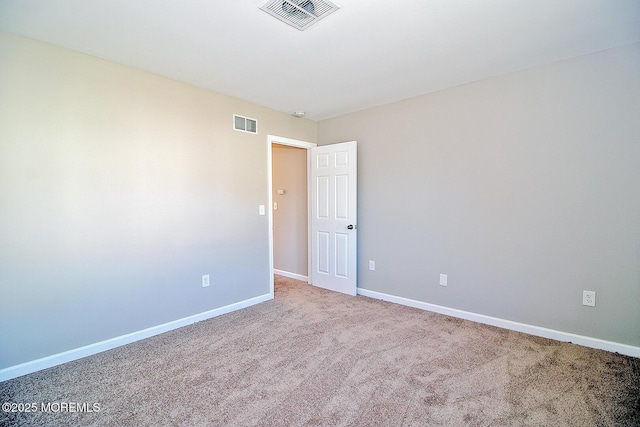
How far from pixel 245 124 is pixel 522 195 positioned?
3.03 metres

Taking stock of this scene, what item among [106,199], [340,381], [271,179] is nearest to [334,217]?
[271,179]

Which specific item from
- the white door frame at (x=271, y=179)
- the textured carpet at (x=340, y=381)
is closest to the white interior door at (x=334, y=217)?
the white door frame at (x=271, y=179)

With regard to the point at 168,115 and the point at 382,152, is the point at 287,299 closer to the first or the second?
the point at 382,152

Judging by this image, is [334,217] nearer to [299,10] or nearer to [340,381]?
[340,381]

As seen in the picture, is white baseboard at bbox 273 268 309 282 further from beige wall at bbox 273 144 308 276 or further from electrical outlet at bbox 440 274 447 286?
electrical outlet at bbox 440 274 447 286

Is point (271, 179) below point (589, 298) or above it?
above

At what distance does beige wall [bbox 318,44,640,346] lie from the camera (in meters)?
2.42

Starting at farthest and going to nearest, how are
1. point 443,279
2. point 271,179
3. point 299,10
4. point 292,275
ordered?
point 292,275, point 271,179, point 443,279, point 299,10

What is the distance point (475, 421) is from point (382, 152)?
2897 mm

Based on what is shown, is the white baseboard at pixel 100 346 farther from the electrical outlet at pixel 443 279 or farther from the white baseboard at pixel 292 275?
the electrical outlet at pixel 443 279

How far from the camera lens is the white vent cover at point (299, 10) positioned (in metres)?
1.86

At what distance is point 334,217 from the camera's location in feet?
13.8

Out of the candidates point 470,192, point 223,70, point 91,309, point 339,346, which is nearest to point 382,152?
point 470,192

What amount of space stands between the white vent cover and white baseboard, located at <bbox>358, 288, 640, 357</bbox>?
305 centimetres
